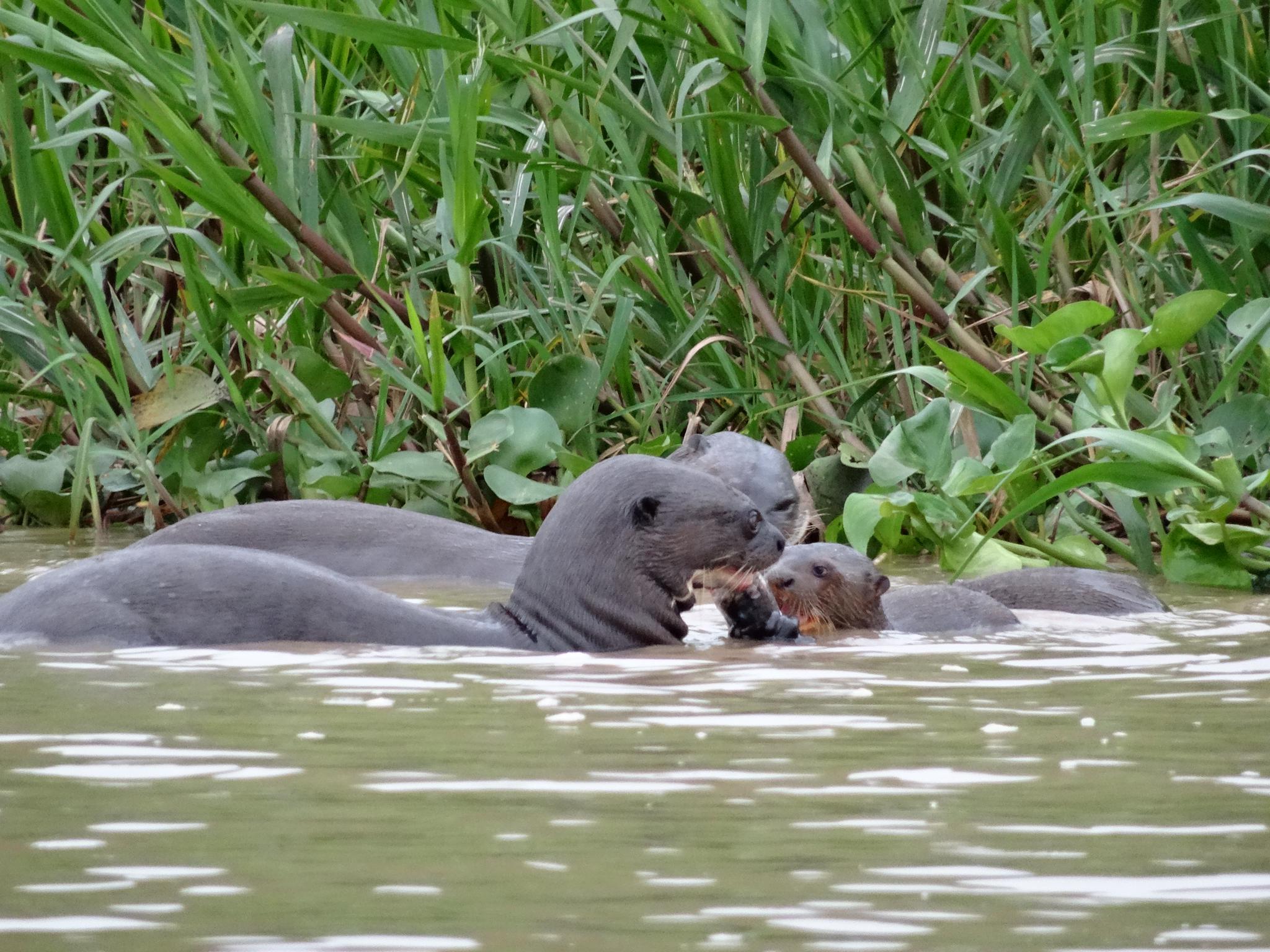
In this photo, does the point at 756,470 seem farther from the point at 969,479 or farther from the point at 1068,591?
the point at 1068,591

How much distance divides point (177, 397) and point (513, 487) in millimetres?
1123

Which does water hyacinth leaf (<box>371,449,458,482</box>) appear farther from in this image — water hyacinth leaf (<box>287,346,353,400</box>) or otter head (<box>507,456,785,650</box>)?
otter head (<box>507,456,785,650</box>)

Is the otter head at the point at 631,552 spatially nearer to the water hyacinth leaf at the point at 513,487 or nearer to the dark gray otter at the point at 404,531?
the dark gray otter at the point at 404,531

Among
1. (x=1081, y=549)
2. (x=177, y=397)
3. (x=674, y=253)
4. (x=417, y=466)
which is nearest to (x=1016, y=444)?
→ (x=1081, y=549)

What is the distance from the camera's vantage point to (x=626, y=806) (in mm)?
1952

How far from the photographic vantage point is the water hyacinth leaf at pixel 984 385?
4.25m

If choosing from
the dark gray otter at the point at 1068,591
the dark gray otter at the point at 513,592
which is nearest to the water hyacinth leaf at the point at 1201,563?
the dark gray otter at the point at 1068,591

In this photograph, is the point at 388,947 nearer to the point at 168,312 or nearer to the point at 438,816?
the point at 438,816

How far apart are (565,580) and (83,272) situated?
2.05 m

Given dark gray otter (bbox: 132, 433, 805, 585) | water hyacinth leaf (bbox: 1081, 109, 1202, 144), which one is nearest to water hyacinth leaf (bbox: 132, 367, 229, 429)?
Answer: dark gray otter (bbox: 132, 433, 805, 585)

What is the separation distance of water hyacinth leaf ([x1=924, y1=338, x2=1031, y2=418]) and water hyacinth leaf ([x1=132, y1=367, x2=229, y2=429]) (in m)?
2.37

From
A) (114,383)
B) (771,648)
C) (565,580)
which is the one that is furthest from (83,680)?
(114,383)

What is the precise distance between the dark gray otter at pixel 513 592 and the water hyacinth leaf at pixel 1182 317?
0.95m

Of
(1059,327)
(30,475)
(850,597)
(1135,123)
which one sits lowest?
(30,475)
